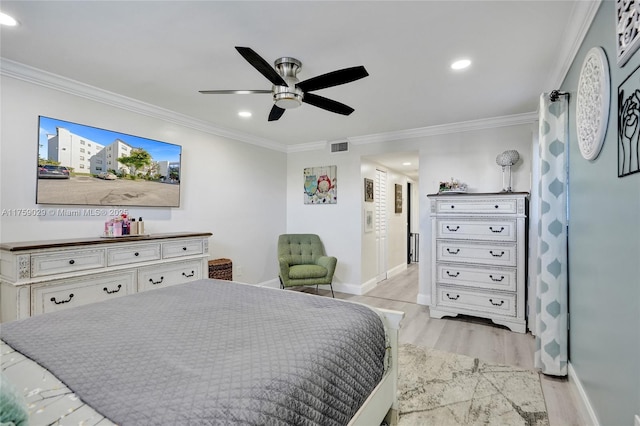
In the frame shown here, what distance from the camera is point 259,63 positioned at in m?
1.87

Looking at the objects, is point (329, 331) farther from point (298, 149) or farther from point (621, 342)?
point (298, 149)

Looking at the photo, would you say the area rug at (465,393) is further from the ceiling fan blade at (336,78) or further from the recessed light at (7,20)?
the recessed light at (7,20)

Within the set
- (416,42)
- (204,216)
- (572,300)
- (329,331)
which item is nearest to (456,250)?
(572,300)

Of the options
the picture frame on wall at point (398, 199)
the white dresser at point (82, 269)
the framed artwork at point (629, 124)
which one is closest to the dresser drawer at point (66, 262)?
the white dresser at point (82, 269)

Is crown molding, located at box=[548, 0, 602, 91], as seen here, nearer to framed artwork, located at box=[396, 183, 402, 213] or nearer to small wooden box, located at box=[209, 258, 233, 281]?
small wooden box, located at box=[209, 258, 233, 281]

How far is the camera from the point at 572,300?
7.10 ft

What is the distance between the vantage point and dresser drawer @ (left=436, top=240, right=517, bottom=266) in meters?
3.31

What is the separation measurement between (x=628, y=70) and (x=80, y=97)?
3858 mm

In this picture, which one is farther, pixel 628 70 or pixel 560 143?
pixel 560 143

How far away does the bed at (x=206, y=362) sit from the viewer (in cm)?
83

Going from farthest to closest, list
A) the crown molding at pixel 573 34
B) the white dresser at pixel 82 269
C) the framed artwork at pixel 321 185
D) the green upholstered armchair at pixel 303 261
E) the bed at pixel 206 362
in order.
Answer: the framed artwork at pixel 321 185, the green upholstered armchair at pixel 303 261, the white dresser at pixel 82 269, the crown molding at pixel 573 34, the bed at pixel 206 362

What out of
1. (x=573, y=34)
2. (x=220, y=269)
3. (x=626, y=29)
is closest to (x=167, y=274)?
(x=220, y=269)

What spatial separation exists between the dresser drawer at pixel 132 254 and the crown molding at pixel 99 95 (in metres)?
1.47

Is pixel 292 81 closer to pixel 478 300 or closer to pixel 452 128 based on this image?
pixel 452 128
